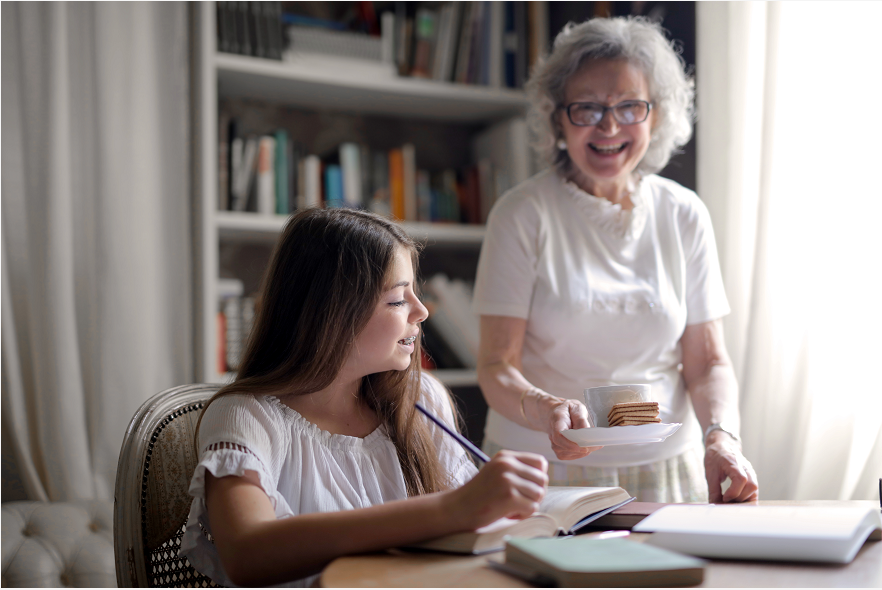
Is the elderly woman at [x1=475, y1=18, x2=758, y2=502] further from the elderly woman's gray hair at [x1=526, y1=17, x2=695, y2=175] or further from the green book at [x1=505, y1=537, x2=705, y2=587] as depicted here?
the green book at [x1=505, y1=537, x2=705, y2=587]

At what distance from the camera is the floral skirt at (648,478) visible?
4.54 feet

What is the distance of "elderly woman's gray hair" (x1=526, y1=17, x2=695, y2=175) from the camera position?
1.42m

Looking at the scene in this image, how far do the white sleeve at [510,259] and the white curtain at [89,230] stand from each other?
1116 mm

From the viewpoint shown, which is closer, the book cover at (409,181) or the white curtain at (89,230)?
the white curtain at (89,230)

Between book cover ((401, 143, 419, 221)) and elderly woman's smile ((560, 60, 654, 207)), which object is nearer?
elderly woman's smile ((560, 60, 654, 207))

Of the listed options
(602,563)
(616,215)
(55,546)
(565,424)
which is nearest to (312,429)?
(565,424)

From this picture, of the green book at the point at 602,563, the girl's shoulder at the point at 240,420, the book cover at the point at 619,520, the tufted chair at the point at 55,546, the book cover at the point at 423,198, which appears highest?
the book cover at the point at 423,198

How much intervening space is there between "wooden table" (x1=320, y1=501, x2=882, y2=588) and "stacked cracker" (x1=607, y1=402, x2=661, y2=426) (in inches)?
10.2

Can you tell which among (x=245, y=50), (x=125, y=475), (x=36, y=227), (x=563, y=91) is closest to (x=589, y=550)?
(x=125, y=475)

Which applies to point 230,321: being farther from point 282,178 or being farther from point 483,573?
point 483,573

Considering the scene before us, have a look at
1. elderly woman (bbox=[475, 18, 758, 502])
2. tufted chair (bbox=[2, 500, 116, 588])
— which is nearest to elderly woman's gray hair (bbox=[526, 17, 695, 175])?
elderly woman (bbox=[475, 18, 758, 502])

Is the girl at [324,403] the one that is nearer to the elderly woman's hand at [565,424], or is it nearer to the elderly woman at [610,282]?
the elderly woman's hand at [565,424]

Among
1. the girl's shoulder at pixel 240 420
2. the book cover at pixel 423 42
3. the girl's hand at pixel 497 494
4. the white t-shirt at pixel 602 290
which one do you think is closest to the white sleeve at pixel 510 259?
the white t-shirt at pixel 602 290

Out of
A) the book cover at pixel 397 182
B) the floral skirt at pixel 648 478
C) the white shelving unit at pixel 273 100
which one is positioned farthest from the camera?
the book cover at pixel 397 182
